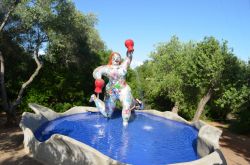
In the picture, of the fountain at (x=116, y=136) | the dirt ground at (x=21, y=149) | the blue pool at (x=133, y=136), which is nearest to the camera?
the fountain at (x=116, y=136)

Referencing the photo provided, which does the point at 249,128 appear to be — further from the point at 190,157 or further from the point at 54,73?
the point at 54,73

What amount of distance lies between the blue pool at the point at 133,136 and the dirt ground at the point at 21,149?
110 cm

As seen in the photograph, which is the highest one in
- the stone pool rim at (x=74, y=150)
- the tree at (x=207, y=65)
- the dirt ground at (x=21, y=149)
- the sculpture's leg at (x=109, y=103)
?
the tree at (x=207, y=65)

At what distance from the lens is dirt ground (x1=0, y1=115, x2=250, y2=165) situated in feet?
36.0

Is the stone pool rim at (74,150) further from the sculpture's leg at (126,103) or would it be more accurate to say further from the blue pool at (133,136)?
the sculpture's leg at (126,103)

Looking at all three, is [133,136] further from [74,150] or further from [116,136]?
[74,150]

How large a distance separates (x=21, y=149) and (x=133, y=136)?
4803mm

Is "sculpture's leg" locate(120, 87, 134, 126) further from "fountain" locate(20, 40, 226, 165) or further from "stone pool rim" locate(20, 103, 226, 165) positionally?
"stone pool rim" locate(20, 103, 226, 165)

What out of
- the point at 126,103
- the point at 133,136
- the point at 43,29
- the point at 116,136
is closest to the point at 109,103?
the point at 126,103

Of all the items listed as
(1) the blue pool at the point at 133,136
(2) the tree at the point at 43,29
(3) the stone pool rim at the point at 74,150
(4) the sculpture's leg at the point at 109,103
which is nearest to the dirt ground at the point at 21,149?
(3) the stone pool rim at the point at 74,150

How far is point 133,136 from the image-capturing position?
13125 millimetres

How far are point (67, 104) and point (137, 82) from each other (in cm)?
891

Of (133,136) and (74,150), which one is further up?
Result: (133,136)

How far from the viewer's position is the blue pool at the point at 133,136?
10883 mm
